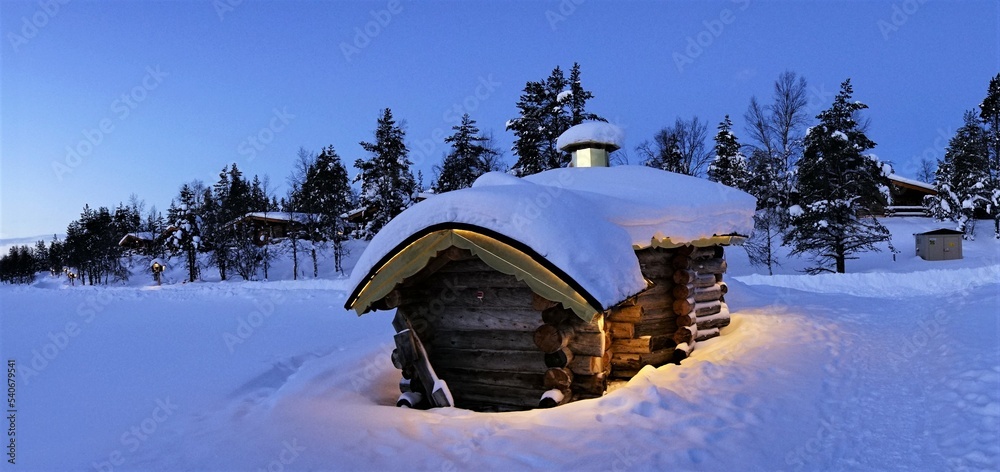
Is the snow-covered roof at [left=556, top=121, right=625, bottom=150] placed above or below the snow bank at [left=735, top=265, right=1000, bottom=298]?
above

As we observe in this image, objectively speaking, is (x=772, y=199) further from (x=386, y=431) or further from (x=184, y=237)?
(x=184, y=237)

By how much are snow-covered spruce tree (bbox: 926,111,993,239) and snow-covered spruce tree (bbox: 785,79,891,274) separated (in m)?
13.4

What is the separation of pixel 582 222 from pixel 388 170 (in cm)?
2867

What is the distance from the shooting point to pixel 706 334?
9859 millimetres

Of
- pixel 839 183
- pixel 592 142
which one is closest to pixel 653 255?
pixel 592 142

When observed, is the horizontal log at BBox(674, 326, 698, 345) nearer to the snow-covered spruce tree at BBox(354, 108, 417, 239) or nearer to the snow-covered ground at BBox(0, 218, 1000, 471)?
the snow-covered ground at BBox(0, 218, 1000, 471)

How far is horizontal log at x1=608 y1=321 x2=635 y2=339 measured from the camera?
26.3 feet

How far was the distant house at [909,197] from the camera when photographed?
36.5 metres

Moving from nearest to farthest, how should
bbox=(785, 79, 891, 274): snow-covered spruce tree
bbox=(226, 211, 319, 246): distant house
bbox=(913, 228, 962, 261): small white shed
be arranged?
1. bbox=(785, 79, 891, 274): snow-covered spruce tree
2. bbox=(913, 228, 962, 261): small white shed
3. bbox=(226, 211, 319, 246): distant house

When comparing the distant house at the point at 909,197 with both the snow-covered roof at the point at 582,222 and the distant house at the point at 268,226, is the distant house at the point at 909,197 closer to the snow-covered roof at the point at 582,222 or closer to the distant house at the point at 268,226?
the snow-covered roof at the point at 582,222

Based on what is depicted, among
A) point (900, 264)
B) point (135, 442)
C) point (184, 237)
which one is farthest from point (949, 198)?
point (184, 237)

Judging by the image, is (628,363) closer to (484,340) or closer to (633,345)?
(633,345)

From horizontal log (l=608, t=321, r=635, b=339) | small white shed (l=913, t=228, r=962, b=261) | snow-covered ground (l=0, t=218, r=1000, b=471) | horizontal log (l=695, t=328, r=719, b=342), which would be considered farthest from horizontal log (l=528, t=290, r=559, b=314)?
small white shed (l=913, t=228, r=962, b=261)

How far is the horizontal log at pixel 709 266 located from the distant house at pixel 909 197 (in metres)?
33.3
